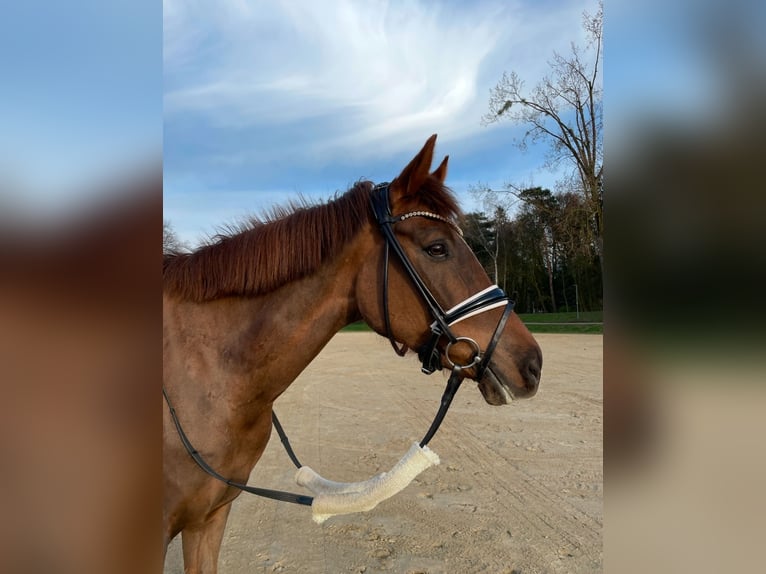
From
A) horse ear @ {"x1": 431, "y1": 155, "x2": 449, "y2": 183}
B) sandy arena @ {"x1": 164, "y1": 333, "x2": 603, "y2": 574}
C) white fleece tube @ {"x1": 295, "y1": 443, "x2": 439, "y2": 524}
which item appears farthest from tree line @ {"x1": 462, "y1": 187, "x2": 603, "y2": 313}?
white fleece tube @ {"x1": 295, "y1": 443, "x2": 439, "y2": 524}

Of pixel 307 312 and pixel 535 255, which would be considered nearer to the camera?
pixel 307 312

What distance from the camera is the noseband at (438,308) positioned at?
177 centimetres

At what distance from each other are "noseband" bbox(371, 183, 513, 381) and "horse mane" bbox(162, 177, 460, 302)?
0.09 meters

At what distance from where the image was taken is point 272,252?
184 centimetres

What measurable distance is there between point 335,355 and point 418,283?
14.6m

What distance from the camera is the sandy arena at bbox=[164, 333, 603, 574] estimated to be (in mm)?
3178

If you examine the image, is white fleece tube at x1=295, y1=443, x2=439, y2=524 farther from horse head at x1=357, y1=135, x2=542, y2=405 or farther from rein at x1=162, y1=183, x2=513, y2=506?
horse head at x1=357, y1=135, x2=542, y2=405

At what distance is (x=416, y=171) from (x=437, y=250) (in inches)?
13.9

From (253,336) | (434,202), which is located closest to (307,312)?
(253,336)

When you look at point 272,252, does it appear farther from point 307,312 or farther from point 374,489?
point 374,489
